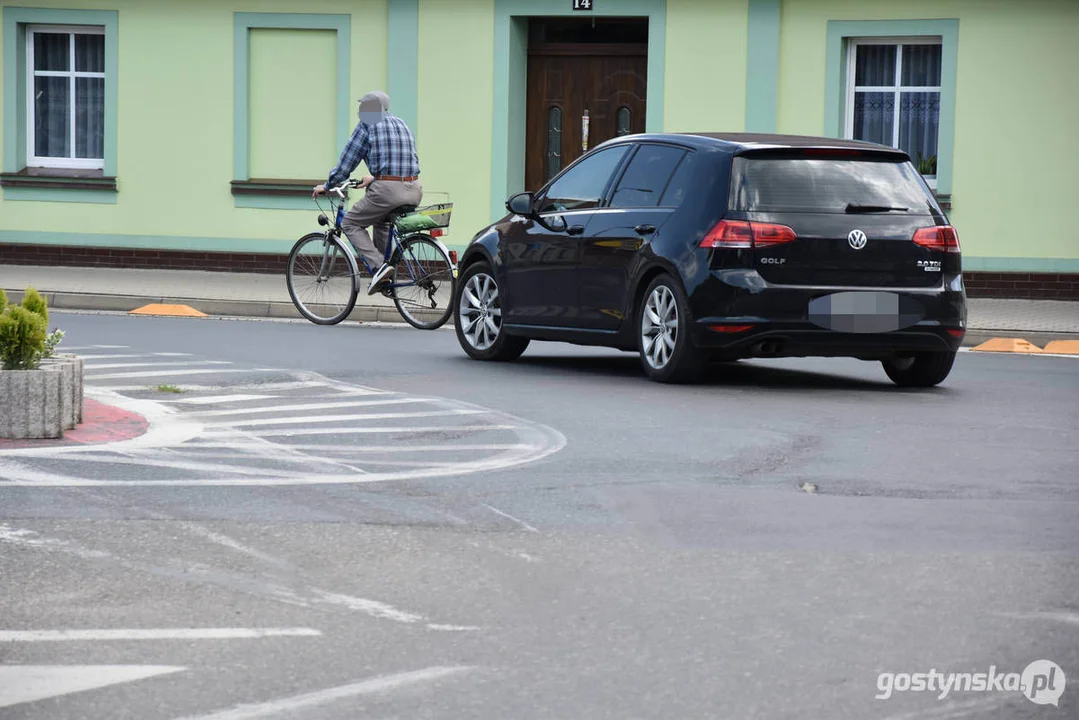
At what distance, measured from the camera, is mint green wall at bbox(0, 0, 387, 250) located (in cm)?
2273

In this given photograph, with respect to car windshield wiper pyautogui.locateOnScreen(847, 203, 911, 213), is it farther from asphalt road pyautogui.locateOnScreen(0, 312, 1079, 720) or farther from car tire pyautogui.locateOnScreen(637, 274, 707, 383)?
asphalt road pyautogui.locateOnScreen(0, 312, 1079, 720)

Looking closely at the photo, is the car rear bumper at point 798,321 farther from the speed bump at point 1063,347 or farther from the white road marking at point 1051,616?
the white road marking at point 1051,616

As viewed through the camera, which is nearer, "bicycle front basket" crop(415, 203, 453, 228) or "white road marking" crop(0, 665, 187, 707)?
"white road marking" crop(0, 665, 187, 707)

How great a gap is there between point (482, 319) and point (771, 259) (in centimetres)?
291

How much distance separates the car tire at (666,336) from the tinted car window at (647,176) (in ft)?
2.05

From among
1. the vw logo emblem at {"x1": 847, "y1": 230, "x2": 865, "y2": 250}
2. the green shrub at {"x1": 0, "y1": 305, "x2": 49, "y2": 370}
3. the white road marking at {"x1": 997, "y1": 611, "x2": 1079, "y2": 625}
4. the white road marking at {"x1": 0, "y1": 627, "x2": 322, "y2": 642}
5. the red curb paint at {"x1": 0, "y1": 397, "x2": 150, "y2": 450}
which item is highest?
A: the vw logo emblem at {"x1": 847, "y1": 230, "x2": 865, "y2": 250}

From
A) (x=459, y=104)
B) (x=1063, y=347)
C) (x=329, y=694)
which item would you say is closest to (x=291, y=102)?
(x=459, y=104)

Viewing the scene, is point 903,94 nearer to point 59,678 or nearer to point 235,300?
point 235,300

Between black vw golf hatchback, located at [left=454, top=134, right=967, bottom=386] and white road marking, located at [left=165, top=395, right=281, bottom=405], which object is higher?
black vw golf hatchback, located at [left=454, top=134, right=967, bottom=386]

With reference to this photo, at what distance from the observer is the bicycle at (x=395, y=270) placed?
1631cm

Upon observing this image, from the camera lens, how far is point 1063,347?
1586 cm

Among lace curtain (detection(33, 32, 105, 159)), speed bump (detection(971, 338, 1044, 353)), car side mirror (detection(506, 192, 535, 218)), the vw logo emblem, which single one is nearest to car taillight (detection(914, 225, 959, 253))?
the vw logo emblem

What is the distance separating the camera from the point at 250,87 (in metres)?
22.8

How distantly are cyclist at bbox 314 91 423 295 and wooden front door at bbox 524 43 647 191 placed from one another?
6204 millimetres
